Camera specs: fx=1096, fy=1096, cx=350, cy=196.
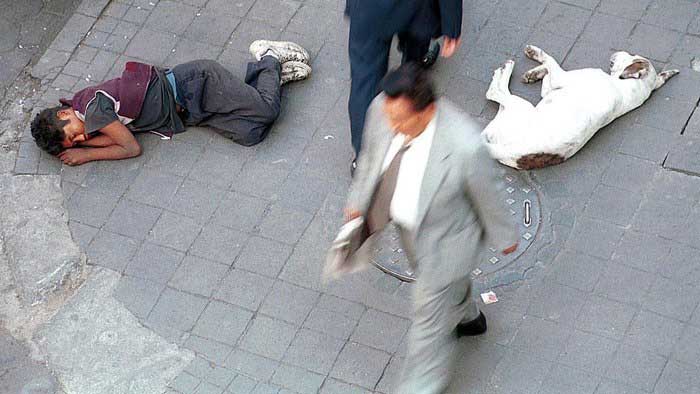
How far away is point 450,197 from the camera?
4.53m

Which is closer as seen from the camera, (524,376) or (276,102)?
(524,376)

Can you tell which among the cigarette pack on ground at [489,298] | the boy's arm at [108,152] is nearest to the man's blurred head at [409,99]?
the cigarette pack on ground at [489,298]

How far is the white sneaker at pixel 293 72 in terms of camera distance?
6871 millimetres

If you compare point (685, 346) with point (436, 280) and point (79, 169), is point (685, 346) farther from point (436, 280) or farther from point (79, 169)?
point (79, 169)

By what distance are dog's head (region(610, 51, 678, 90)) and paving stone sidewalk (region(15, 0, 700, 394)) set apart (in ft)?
0.30

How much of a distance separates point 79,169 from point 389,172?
2.76m

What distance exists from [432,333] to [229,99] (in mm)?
2315

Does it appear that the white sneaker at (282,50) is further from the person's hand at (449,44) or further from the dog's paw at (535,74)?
the dog's paw at (535,74)

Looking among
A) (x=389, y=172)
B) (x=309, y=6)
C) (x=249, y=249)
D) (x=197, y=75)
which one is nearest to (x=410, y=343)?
(x=389, y=172)

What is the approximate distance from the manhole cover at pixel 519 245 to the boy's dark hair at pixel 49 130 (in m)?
2.08

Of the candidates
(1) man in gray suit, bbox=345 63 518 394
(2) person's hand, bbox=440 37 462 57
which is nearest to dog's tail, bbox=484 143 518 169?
(2) person's hand, bbox=440 37 462 57

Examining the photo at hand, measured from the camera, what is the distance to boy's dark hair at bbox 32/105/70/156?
6.59 m

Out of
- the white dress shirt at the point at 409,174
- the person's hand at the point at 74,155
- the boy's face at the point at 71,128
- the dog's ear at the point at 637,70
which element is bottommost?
the person's hand at the point at 74,155

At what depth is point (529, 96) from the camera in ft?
21.7
